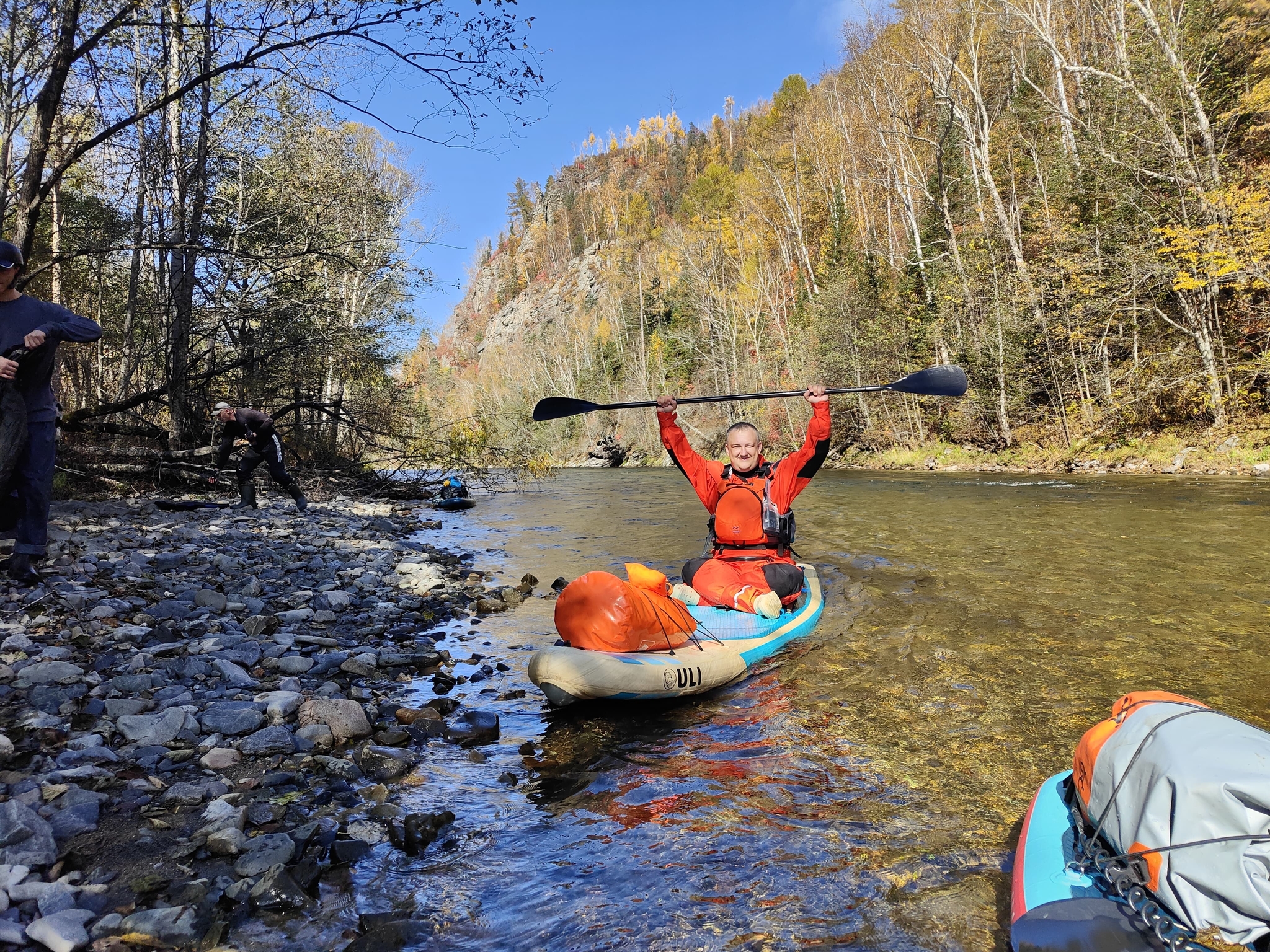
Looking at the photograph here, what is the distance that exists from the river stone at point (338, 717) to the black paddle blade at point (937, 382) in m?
4.72

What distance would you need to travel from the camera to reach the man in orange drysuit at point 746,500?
16.9ft

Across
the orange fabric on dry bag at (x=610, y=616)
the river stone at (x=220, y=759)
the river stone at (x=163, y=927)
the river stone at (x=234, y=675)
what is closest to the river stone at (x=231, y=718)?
the river stone at (x=220, y=759)

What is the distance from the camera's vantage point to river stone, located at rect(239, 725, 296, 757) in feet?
8.98

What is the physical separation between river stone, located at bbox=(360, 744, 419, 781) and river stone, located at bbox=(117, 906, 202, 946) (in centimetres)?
104

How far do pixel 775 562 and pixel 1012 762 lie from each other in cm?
242

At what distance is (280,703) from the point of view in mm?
3092

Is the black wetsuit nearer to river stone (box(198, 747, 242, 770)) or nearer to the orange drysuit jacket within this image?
the orange drysuit jacket

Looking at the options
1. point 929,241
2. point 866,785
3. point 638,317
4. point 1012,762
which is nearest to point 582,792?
point 866,785

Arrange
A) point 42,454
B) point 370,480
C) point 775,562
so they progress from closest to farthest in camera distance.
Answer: point 42,454, point 775,562, point 370,480

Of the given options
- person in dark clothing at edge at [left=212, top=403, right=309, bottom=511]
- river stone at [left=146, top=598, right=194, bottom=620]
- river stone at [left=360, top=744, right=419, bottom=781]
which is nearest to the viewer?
river stone at [left=360, top=744, right=419, bottom=781]

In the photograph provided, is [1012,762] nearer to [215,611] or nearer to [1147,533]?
[215,611]

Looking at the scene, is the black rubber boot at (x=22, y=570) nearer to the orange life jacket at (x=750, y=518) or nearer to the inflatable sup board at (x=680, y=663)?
the inflatable sup board at (x=680, y=663)

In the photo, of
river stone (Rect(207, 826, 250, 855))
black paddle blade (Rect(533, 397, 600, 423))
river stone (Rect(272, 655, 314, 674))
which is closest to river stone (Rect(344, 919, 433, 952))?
river stone (Rect(207, 826, 250, 855))

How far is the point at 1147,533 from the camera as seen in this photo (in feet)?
25.6
